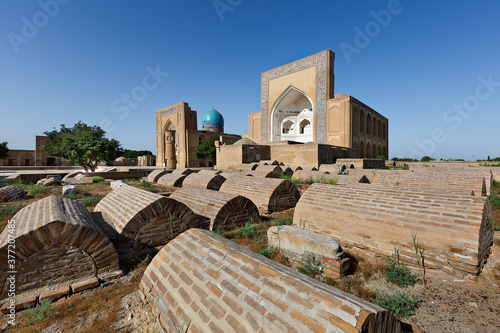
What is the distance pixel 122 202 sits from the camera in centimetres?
342

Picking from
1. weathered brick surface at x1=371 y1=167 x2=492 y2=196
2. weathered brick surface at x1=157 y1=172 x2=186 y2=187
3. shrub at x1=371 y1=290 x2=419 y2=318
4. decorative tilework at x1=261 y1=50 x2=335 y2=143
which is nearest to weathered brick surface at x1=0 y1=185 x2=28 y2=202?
weathered brick surface at x1=157 y1=172 x2=186 y2=187

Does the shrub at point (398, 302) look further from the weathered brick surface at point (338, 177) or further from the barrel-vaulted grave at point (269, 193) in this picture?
the weathered brick surface at point (338, 177)

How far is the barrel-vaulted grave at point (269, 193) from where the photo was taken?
16.3ft

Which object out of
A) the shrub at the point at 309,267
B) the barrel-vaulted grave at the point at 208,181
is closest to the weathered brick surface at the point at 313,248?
the shrub at the point at 309,267

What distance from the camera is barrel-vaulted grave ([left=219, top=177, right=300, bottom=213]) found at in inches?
195

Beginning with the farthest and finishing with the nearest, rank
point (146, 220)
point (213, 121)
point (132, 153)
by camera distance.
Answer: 1. point (132, 153)
2. point (213, 121)
3. point (146, 220)

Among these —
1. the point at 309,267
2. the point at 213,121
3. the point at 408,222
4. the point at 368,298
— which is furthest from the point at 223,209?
the point at 213,121

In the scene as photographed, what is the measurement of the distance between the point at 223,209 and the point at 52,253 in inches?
84.2

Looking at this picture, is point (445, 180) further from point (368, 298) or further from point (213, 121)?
point (213, 121)

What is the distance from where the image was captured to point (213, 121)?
34.1 m

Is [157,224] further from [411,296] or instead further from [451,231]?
[451,231]

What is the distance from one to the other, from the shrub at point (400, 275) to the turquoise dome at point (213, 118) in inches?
1309

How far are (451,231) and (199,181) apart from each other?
6.23m

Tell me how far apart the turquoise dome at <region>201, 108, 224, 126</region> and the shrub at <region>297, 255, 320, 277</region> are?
3302 centimetres
